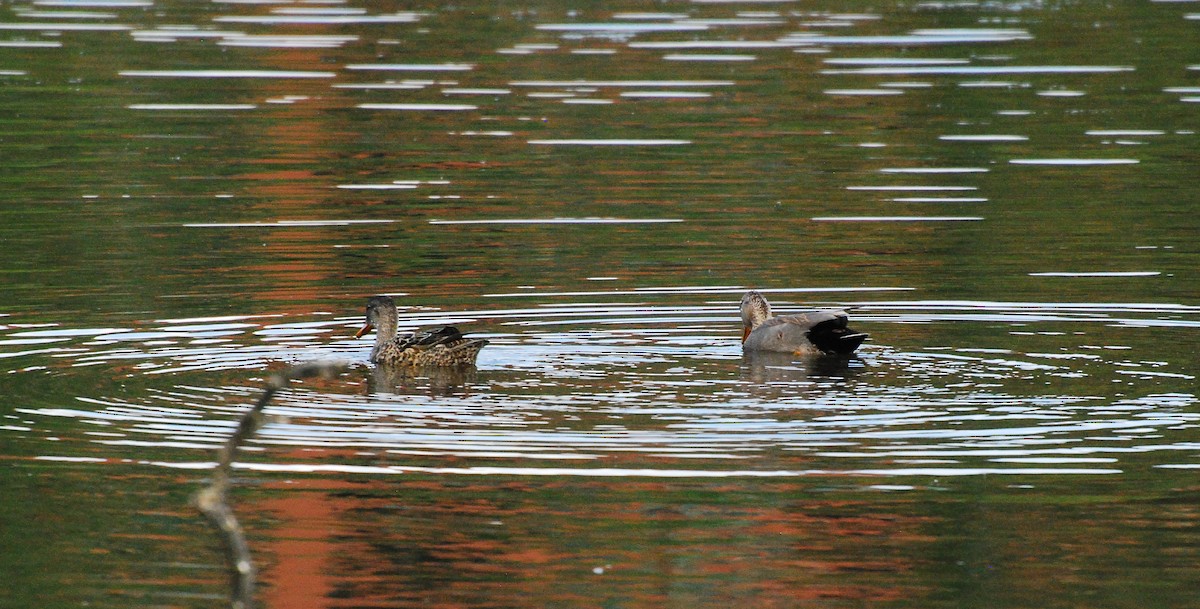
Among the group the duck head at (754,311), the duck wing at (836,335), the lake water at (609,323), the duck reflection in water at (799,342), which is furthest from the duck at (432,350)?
the duck wing at (836,335)

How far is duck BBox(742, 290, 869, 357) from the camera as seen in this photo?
44.0 ft

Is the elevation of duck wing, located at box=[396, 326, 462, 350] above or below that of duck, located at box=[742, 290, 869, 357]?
above

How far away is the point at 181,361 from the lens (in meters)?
13.1

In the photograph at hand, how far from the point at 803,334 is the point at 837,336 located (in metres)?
0.36

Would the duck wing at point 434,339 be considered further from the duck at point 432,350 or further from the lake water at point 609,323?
→ the lake water at point 609,323

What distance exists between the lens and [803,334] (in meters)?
13.7

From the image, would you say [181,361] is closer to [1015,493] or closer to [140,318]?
[140,318]

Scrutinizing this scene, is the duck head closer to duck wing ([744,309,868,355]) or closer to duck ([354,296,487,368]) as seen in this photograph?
duck wing ([744,309,868,355])

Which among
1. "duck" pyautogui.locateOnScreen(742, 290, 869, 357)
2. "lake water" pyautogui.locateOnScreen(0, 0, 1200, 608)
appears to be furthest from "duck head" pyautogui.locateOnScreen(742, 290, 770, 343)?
"lake water" pyautogui.locateOnScreen(0, 0, 1200, 608)

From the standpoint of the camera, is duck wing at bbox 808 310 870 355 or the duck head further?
the duck head

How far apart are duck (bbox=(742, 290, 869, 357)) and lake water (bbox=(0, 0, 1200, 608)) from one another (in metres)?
0.13

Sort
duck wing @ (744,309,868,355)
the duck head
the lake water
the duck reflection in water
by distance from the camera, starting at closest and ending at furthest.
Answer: the lake water → the duck reflection in water → duck wing @ (744,309,868,355) → the duck head

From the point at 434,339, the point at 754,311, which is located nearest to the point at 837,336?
the point at 754,311

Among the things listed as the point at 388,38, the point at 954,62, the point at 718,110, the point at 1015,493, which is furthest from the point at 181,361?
the point at 388,38
